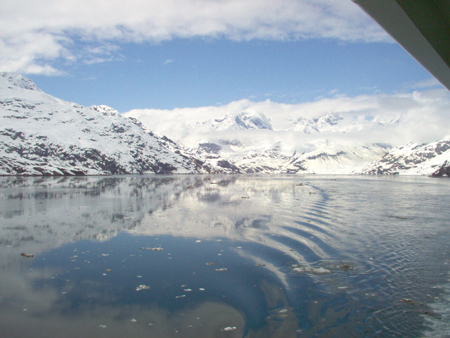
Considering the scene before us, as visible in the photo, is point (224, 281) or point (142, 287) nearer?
point (142, 287)

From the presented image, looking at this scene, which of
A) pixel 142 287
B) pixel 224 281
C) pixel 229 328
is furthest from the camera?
pixel 224 281

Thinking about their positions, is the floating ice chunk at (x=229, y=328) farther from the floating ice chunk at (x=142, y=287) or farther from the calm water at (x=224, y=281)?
the floating ice chunk at (x=142, y=287)

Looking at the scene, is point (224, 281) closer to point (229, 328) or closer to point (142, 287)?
point (142, 287)

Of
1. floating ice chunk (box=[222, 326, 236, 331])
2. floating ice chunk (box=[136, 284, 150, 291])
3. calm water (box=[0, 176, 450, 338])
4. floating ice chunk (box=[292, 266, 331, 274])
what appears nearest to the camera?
floating ice chunk (box=[222, 326, 236, 331])

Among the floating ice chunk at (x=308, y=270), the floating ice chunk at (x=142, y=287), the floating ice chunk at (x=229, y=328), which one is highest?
the floating ice chunk at (x=142, y=287)

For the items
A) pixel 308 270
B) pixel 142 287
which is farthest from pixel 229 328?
pixel 308 270

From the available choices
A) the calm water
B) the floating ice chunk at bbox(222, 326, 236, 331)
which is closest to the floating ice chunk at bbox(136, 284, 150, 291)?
the calm water

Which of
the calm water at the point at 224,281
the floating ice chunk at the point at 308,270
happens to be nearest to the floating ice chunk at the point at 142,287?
the calm water at the point at 224,281

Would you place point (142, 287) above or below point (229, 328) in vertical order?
above

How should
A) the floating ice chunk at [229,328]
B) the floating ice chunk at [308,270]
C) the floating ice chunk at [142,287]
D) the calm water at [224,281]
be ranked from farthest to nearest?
the floating ice chunk at [308,270]
the floating ice chunk at [142,287]
the calm water at [224,281]
the floating ice chunk at [229,328]

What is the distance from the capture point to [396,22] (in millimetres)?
6492

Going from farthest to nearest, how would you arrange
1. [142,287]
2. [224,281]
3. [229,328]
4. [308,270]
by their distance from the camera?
[308,270], [224,281], [142,287], [229,328]

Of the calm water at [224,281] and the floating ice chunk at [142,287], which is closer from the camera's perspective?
the calm water at [224,281]

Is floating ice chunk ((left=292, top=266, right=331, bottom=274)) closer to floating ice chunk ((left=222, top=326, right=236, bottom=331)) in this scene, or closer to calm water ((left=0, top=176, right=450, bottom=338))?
calm water ((left=0, top=176, right=450, bottom=338))
